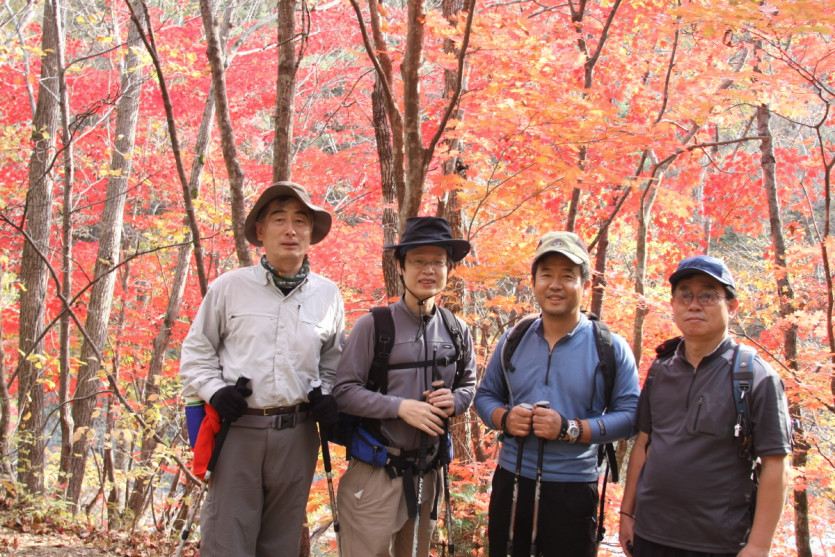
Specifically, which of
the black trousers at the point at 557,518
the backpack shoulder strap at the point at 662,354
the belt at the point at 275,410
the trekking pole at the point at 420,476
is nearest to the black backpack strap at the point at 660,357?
the backpack shoulder strap at the point at 662,354

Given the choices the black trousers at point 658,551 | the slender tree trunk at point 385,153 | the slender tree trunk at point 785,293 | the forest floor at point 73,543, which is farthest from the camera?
the slender tree trunk at point 785,293

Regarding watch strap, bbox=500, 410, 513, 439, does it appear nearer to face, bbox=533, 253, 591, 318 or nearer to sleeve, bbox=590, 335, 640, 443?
sleeve, bbox=590, 335, 640, 443

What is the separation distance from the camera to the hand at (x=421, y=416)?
2422 millimetres

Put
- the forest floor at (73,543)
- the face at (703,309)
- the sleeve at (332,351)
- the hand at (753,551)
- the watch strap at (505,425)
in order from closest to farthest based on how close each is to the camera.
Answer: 1. the hand at (753,551)
2. the face at (703,309)
3. the watch strap at (505,425)
4. the sleeve at (332,351)
5. the forest floor at (73,543)

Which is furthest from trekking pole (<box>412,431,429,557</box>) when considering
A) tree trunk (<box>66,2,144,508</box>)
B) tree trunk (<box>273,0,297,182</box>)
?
tree trunk (<box>66,2,144,508</box>)

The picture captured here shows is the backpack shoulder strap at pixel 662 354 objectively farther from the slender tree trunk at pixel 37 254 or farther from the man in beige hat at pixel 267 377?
the slender tree trunk at pixel 37 254

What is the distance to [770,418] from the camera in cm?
198

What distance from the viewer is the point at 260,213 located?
2832 millimetres

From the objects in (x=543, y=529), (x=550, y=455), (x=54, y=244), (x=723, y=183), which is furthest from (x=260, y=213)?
(x=54, y=244)

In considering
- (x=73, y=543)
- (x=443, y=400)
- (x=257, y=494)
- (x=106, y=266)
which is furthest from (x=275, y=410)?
(x=106, y=266)

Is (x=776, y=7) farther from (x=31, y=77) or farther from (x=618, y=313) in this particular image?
(x=31, y=77)

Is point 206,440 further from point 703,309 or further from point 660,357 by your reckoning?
point 703,309

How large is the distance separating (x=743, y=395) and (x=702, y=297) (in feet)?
1.32

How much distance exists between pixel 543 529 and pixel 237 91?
37.1 feet
